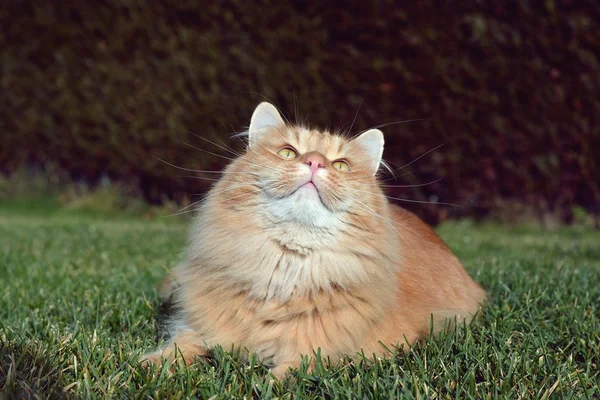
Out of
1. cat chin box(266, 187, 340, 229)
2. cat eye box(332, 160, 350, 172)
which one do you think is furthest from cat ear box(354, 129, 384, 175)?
cat chin box(266, 187, 340, 229)

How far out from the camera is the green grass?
6.31 feet

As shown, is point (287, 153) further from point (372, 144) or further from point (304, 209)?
point (372, 144)

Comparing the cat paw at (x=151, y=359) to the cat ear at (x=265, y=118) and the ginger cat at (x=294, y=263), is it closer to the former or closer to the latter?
the ginger cat at (x=294, y=263)

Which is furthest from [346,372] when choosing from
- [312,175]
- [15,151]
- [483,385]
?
[15,151]

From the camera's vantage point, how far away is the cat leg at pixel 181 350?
218cm

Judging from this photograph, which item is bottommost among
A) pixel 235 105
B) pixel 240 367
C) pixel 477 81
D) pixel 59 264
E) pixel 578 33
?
pixel 59 264

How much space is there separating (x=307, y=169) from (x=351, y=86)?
15.6 ft

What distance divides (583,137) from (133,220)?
4.89m

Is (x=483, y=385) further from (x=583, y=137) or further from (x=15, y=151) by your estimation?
(x=15, y=151)

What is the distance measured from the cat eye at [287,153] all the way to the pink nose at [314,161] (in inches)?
4.4

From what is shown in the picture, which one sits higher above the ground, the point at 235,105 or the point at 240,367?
the point at 235,105

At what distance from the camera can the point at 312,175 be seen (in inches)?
86.4

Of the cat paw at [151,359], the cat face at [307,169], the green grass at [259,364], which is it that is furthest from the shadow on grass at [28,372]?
the cat face at [307,169]

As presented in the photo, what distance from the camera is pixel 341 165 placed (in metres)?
2.37
